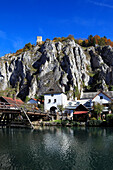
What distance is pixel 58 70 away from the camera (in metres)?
127

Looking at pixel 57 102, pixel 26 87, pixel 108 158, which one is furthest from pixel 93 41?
pixel 108 158

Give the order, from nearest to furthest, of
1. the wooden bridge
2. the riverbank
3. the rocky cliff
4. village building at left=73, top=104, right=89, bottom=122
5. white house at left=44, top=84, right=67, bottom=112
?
the wooden bridge
the riverbank
village building at left=73, top=104, right=89, bottom=122
white house at left=44, top=84, right=67, bottom=112
the rocky cliff

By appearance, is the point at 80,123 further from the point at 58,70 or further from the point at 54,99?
the point at 58,70

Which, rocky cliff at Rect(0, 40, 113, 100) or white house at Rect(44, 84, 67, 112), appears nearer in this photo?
white house at Rect(44, 84, 67, 112)

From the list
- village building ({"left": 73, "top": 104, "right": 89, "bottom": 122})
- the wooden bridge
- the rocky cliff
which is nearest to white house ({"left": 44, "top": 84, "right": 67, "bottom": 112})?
village building ({"left": 73, "top": 104, "right": 89, "bottom": 122})

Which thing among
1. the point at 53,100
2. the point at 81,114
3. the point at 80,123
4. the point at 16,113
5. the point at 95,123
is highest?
the point at 53,100

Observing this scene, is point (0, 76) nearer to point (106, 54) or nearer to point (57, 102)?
point (57, 102)

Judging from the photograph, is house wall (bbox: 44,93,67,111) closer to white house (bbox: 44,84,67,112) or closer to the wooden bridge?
white house (bbox: 44,84,67,112)

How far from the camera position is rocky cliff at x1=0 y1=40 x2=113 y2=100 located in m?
120

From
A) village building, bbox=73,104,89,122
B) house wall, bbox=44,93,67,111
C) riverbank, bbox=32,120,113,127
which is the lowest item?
riverbank, bbox=32,120,113,127

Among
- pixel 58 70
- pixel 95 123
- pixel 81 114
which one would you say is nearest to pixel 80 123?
pixel 95 123

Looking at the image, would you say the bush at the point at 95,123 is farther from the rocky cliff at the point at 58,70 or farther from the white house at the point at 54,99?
the rocky cliff at the point at 58,70

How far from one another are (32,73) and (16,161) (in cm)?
11514

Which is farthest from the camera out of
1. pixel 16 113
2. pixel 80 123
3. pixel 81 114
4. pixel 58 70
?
pixel 58 70
